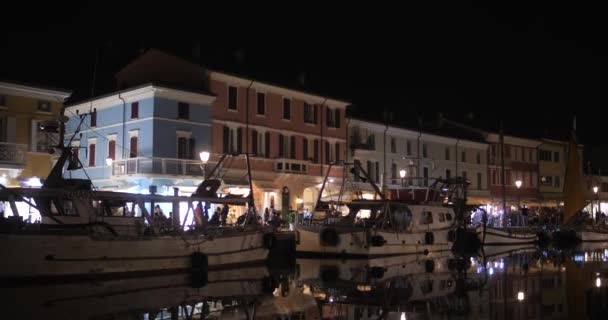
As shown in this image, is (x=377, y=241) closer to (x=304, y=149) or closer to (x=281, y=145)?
(x=281, y=145)

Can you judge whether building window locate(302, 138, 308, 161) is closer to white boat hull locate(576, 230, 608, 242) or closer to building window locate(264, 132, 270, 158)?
building window locate(264, 132, 270, 158)

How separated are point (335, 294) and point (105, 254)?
8851 millimetres

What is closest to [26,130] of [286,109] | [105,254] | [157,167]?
[157,167]

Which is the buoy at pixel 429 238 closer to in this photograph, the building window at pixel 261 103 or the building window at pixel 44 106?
the building window at pixel 261 103

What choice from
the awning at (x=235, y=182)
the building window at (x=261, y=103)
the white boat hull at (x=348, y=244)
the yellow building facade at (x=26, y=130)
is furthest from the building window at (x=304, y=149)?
the yellow building facade at (x=26, y=130)

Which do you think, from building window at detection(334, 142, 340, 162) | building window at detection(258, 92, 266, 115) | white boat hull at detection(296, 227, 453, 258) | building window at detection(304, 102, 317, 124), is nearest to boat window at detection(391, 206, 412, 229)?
white boat hull at detection(296, 227, 453, 258)

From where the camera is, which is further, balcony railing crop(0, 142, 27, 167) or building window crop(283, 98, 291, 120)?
building window crop(283, 98, 291, 120)

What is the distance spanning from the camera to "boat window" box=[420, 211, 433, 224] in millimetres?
43812

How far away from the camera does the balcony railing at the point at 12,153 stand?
37.9m

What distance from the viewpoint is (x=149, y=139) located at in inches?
1772

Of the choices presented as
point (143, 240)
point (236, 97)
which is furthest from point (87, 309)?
point (236, 97)

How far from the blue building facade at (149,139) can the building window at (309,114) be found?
32.3ft

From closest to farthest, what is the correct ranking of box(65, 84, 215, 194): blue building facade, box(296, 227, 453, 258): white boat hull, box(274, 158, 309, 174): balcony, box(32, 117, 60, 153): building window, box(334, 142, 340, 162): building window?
box(32, 117, 60, 153): building window, box(296, 227, 453, 258): white boat hull, box(65, 84, 215, 194): blue building facade, box(274, 158, 309, 174): balcony, box(334, 142, 340, 162): building window

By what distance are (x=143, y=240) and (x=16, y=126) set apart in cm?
1366
